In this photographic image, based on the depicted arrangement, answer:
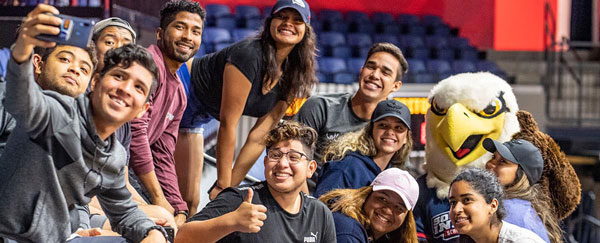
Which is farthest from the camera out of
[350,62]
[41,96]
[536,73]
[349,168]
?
[536,73]

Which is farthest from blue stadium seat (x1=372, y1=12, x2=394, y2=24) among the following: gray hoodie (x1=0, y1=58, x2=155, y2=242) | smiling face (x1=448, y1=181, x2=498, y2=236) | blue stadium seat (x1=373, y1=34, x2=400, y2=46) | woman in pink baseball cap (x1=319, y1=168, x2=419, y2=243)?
gray hoodie (x1=0, y1=58, x2=155, y2=242)

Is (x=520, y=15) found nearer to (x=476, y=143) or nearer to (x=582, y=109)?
(x=582, y=109)

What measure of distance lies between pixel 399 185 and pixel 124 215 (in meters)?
1.07

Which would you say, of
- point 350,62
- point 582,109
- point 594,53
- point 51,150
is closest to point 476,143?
point 51,150

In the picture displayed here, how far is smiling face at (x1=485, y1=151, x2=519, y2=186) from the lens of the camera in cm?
310

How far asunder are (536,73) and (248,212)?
28.9 ft

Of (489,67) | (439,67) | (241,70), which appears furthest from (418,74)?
(241,70)

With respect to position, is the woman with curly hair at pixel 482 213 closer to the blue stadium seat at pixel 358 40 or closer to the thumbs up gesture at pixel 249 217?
the thumbs up gesture at pixel 249 217

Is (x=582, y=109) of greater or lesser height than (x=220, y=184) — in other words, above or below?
below

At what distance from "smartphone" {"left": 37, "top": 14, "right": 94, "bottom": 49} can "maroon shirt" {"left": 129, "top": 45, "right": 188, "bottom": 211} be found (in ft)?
3.25

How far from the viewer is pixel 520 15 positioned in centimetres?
1166

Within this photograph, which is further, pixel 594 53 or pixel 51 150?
pixel 594 53

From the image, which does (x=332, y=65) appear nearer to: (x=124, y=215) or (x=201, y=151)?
(x=201, y=151)

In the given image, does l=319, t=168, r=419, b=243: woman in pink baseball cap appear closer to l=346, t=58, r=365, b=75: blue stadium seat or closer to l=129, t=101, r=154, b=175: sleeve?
l=129, t=101, r=154, b=175: sleeve
